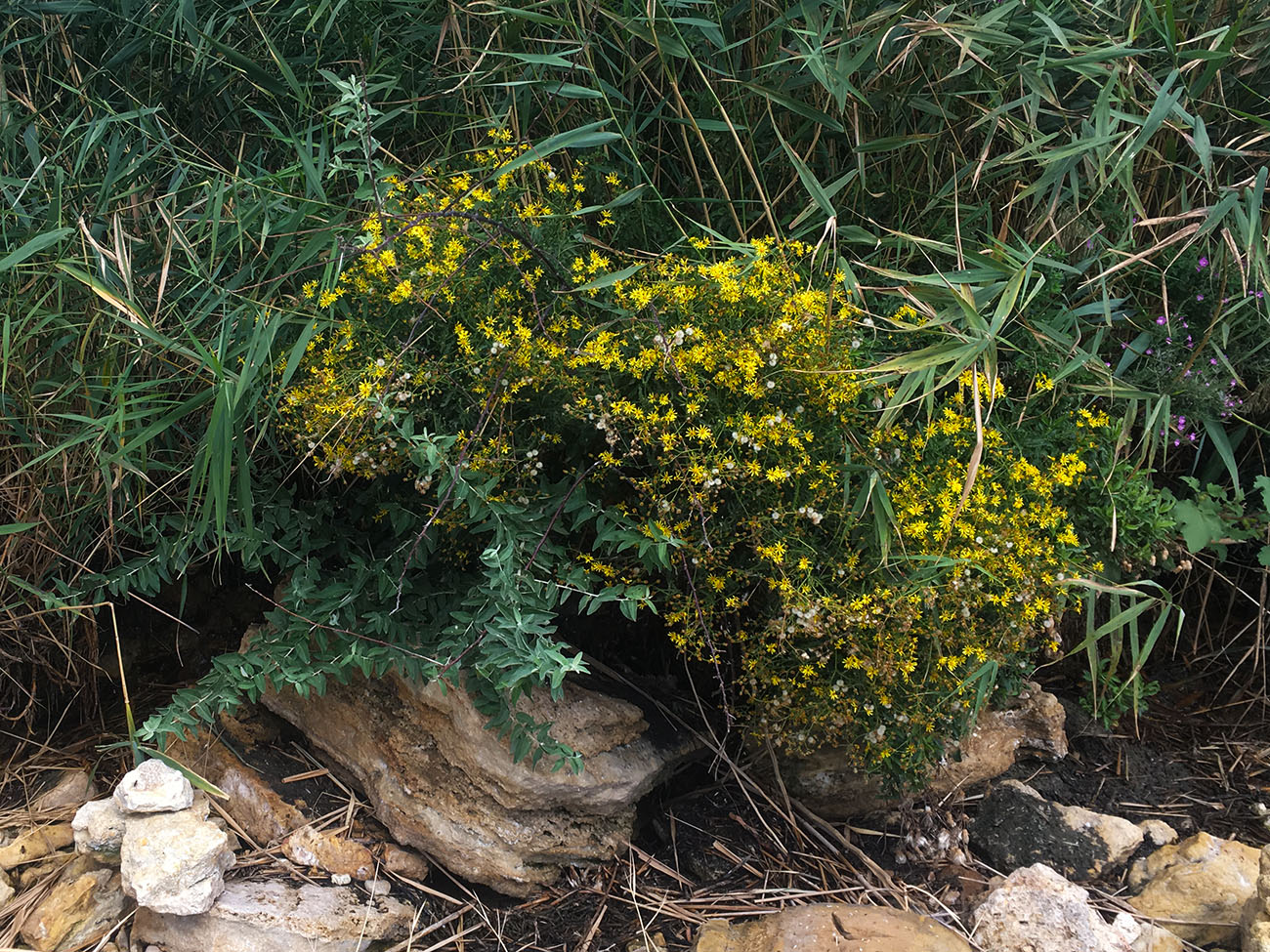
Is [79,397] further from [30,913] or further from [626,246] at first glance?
[626,246]

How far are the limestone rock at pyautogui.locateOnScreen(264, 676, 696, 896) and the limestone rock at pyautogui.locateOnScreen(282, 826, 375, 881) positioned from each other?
81 millimetres

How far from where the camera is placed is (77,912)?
1.88 metres

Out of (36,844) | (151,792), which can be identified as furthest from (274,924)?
(36,844)

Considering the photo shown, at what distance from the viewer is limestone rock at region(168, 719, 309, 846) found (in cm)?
208

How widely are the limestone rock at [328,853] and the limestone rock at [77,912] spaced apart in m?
0.32

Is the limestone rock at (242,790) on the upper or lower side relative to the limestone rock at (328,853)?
upper

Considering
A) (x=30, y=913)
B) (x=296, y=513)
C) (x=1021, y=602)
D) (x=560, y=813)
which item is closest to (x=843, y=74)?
(x=1021, y=602)

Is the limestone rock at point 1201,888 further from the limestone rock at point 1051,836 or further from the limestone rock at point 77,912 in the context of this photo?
the limestone rock at point 77,912

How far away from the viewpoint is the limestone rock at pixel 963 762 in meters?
2.16

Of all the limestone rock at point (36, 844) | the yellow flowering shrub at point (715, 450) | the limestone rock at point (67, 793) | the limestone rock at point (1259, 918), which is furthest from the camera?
the limestone rock at point (67, 793)

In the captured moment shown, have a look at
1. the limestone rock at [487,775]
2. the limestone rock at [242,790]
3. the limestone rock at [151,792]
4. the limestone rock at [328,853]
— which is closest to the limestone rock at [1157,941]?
the limestone rock at [487,775]

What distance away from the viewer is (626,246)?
2240mm

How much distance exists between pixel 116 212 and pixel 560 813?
1510 millimetres

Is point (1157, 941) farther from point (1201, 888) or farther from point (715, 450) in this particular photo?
point (715, 450)
